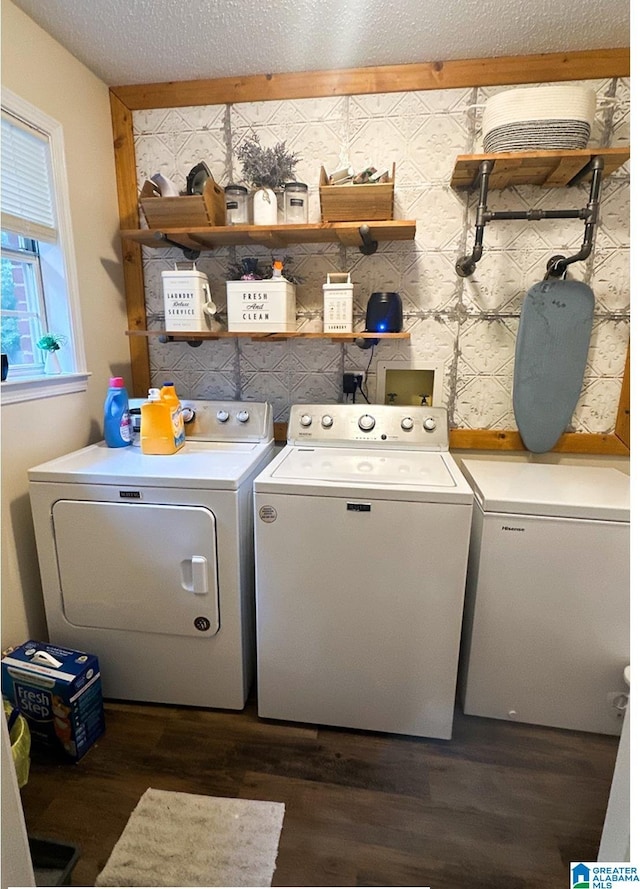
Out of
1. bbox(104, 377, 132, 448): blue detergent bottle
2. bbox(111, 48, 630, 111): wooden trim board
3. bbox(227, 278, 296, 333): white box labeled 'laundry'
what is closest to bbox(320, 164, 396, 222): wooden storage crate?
bbox(227, 278, 296, 333): white box labeled 'laundry'

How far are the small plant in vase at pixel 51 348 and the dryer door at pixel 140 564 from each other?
571 mm

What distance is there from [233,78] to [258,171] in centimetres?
42

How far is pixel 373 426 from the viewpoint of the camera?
6.43 ft

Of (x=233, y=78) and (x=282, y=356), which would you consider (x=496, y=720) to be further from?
(x=233, y=78)

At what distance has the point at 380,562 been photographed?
1490 mm

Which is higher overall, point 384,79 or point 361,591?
point 384,79

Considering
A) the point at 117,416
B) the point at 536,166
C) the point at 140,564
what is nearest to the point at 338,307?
the point at 536,166

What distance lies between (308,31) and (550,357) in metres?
1.52

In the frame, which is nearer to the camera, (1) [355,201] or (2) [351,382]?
(1) [355,201]

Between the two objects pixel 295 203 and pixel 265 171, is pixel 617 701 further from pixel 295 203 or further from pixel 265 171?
pixel 265 171

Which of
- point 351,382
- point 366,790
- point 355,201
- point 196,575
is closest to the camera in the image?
point 366,790

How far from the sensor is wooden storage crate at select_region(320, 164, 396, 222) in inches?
68.3

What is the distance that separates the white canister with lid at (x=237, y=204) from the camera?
1.92m

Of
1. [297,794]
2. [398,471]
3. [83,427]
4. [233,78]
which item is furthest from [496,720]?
[233,78]
